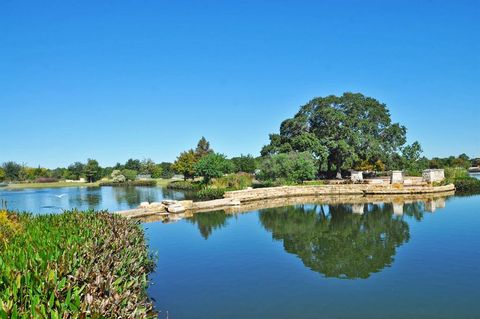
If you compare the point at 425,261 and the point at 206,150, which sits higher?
the point at 206,150

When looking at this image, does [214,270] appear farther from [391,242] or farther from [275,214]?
[275,214]

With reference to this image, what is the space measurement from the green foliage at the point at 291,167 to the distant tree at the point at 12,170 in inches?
2645

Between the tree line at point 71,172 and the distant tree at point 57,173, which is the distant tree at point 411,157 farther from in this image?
the distant tree at point 57,173

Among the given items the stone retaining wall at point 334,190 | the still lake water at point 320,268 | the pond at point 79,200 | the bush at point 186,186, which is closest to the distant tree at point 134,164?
the bush at point 186,186

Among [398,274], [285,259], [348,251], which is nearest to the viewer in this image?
[398,274]

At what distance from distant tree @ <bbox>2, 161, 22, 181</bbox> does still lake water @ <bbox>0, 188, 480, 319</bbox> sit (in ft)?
254

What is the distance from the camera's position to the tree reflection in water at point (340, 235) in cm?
1203

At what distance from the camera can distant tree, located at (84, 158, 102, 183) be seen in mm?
83438

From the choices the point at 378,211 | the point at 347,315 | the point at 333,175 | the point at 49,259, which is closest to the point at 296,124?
the point at 333,175

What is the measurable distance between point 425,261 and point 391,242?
10.6ft

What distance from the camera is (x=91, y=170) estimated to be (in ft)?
274

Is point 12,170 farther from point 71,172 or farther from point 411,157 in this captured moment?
point 411,157

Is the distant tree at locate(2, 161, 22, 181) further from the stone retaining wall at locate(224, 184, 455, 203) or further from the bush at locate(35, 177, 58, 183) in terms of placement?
the stone retaining wall at locate(224, 184, 455, 203)

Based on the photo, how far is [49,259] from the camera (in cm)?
486
